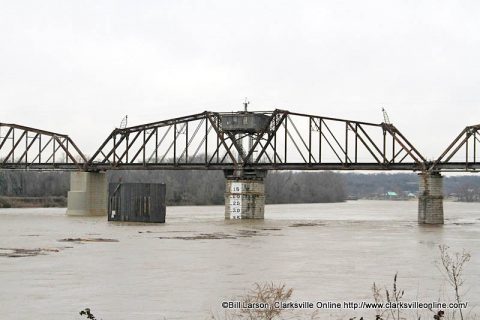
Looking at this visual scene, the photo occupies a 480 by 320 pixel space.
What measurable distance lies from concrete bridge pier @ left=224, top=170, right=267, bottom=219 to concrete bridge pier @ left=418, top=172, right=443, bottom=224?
58.1 feet

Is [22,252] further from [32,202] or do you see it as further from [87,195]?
[32,202]

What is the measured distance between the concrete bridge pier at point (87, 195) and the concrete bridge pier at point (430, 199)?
4063 centimetres

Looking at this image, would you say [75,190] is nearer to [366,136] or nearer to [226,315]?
[366,136]

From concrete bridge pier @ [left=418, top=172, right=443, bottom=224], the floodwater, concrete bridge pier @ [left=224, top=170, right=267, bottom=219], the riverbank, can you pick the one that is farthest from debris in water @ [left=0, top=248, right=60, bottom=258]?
the riverbank

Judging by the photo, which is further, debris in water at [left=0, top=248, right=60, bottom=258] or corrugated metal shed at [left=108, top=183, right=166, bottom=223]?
corrugated metal shed at [left=108, top=183, right=166, bottom=223]

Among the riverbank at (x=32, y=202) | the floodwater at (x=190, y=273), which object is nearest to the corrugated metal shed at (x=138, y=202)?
the floodwater at (x=190, y=273)

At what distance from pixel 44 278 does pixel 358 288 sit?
1078cm

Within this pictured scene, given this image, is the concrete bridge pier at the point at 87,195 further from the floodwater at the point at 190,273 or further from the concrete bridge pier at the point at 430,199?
the floodwater at the point at 190,273

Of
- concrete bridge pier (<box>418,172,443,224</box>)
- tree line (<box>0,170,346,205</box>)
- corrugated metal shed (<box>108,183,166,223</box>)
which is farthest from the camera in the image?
tree line (<box>0,170,346,205</box>)

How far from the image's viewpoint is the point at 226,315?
1780cm

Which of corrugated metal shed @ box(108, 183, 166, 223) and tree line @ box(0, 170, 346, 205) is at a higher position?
tree line @ box(0, 170, 346, 205)

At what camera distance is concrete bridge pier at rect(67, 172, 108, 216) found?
297 ft

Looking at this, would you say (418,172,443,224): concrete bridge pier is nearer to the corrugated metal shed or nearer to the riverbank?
the corrugated metal shed

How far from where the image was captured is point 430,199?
73938mm
